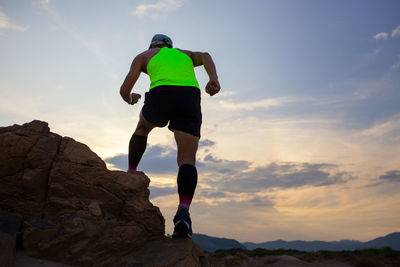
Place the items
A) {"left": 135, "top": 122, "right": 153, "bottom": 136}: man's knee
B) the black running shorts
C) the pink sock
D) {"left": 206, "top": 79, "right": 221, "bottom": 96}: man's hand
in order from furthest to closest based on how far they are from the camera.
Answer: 1. {"left": 135, "top": 122, "right": 153, "bottom": 136}: man's knee
2. {"left": 206, "top": 79, "right": 221, "bottom": 96}: man's hand
3. the black running shorts
4. the pink sock

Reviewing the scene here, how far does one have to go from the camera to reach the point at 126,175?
386cm

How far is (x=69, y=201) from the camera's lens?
3375 mm

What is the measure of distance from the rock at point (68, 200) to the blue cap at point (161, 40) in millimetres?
1931

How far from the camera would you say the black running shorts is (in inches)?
161

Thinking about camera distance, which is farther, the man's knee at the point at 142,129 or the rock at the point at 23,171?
the man's knee at the point at 142,129

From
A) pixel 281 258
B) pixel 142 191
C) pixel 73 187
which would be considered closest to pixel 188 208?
pixel 142 191

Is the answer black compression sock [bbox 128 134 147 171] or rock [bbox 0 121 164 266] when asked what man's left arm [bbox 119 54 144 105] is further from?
rock [bbox 0 121 164 266]

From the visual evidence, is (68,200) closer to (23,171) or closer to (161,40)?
(23,171)

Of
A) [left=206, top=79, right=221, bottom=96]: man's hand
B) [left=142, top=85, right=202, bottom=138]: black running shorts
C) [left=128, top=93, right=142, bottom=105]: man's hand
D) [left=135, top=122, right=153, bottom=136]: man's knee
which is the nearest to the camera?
[left=142, top=85, right=202, bottom=138]: black running shorts

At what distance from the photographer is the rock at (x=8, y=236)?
8.05ft

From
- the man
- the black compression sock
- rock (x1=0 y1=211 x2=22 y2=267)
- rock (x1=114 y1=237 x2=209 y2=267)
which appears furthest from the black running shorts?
rock (x1=0 y1=211 x2=22 y2=267)

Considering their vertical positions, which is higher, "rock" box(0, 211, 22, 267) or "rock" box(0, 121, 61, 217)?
"rock" box(0, 121, 61, 217)

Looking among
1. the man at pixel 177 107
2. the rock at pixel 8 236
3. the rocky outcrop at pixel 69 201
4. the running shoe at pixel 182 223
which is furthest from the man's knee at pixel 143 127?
the rock at pixel 8 236

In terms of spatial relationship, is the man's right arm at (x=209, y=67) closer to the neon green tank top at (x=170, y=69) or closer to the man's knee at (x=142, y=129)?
the neon green tank top at (x=170, y=69)
